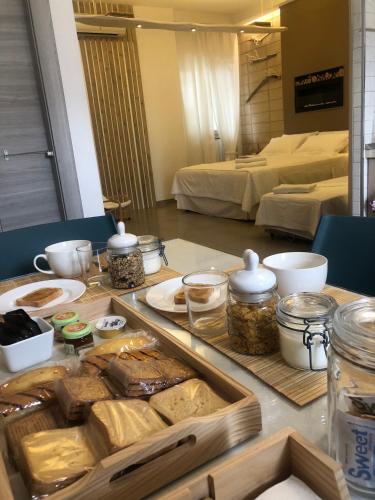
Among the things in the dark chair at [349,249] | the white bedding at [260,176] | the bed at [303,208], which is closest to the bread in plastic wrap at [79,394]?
the dark chair at [349,249]

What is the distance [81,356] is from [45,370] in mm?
77

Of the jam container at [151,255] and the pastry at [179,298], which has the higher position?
the jam container at [151,255]

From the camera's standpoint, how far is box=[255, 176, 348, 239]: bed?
370cm

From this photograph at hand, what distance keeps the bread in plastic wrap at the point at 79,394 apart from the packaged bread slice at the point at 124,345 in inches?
4.5

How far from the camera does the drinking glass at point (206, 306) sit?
85cm

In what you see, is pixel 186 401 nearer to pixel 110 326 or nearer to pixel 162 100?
pixel 110 326

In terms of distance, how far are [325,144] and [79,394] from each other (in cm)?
557

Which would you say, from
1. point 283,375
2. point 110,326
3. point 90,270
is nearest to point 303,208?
point 90,270

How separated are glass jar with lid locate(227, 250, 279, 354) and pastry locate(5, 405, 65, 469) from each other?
1.09 feet

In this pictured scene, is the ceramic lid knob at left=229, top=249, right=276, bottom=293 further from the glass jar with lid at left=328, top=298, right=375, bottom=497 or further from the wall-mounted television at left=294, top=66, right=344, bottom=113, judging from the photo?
the wall-mounted television at left=294, top=66, right=344, bottom=113

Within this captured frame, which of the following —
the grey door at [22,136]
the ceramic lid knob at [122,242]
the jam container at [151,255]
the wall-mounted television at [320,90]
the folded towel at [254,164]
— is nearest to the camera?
the ceramic lid knob at [122,242]

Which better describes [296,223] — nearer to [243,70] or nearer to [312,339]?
[312,339]

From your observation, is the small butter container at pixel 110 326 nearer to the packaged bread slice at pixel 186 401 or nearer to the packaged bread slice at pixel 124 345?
the packaged bread slice at pixel 124 345

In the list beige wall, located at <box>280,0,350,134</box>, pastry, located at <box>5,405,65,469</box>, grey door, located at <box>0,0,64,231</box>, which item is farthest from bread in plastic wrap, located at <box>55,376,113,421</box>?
beige wall, located at <box>280,0,350,134</box>
